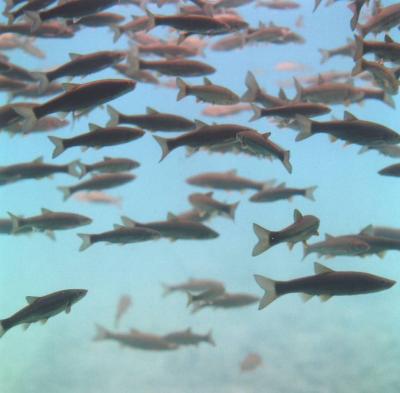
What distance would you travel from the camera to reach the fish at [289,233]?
320 centimetres

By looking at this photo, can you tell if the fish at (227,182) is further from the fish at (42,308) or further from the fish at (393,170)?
the fish at (42,308)

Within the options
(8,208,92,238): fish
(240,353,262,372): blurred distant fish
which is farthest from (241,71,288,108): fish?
(240,353,262,372): blurred distant fish

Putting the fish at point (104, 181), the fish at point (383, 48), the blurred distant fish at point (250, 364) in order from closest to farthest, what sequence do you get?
the fish at point (383, 48) → the fish at point (104, 181) → the blurred distant fish at point (250, 364)

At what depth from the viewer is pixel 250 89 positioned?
4.47 meters

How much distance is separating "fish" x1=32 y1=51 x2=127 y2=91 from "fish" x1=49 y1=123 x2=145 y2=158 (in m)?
0.52

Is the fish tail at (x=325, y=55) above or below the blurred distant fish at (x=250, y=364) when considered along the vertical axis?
above

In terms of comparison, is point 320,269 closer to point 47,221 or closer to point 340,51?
point 47,221

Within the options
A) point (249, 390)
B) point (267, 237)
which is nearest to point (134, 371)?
point (249, 390)

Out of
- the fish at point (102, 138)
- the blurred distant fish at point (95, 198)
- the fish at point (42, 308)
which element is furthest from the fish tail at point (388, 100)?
the blurred distant fish at point (95, 198)

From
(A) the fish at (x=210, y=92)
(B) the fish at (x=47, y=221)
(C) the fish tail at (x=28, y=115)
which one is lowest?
(B) the fish at (x=47, y=221)

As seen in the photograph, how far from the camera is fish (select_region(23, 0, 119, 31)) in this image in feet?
12.4

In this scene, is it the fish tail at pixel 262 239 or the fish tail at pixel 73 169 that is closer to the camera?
the fish tail at pixel 262 239

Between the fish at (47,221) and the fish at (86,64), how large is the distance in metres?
1.28

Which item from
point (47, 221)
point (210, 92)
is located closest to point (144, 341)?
point (47, 221)
